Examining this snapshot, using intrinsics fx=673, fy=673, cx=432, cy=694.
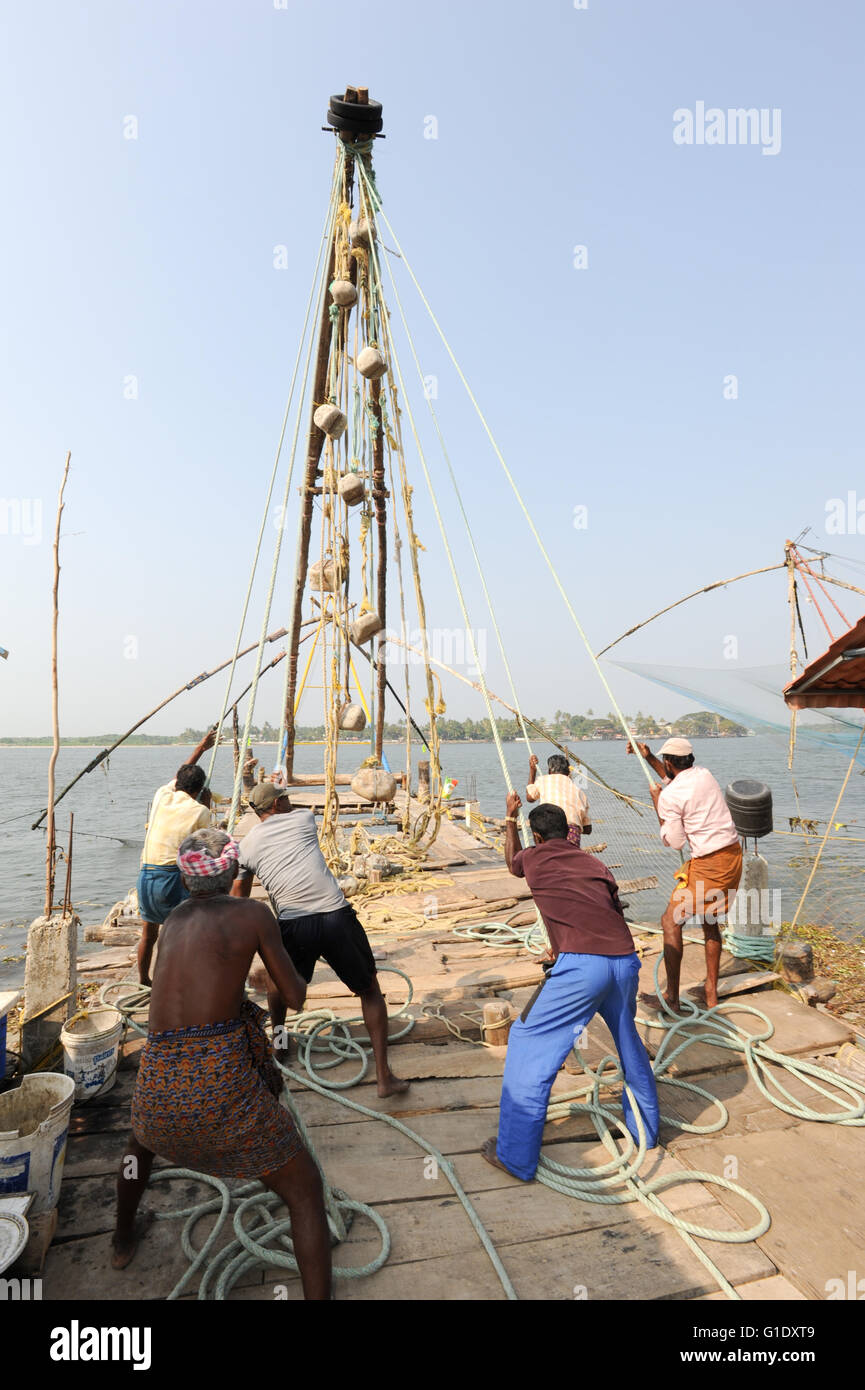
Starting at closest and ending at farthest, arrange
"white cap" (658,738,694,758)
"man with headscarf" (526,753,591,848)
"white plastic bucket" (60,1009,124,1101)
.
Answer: "white plastic bucket" (60,1009,124,1101) < "white cap" (658,738,694,758) < "man with headscarf" (526,753,591,848)

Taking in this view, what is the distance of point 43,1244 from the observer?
7.59 ft

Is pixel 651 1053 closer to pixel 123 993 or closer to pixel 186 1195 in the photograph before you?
pixel 186 1195

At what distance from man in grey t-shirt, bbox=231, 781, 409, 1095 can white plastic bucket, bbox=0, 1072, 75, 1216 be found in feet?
3.58

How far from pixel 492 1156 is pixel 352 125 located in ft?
29.4

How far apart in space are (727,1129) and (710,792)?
190cm

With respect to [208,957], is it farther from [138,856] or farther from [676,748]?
[138,856]

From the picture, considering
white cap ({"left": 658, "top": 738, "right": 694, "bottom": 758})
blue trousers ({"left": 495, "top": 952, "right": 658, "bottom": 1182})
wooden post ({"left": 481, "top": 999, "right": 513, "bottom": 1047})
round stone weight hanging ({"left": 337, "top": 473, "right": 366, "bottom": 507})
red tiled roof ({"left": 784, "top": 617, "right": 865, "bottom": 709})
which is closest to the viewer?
blue trousers ({"left": 495, "top": 952, "right": 658, "bottom": 1182})

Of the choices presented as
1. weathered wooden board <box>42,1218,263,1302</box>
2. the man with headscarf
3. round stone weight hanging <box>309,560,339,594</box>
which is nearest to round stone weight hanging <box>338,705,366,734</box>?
round stone weight hanging <box>309,560,339,594</box>

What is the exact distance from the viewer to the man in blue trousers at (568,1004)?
9.30 feet

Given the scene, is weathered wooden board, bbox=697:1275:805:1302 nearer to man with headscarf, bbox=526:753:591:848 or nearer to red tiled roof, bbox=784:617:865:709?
man with headscarf, bbox=526:753:591:848

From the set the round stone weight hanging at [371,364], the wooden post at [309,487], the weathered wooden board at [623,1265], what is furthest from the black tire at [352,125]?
the weathered wooden board at [623,1265]

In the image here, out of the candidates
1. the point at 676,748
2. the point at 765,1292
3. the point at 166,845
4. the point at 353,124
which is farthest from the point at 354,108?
the point at 765,1292

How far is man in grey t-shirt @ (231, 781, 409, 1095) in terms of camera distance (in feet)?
11.4
